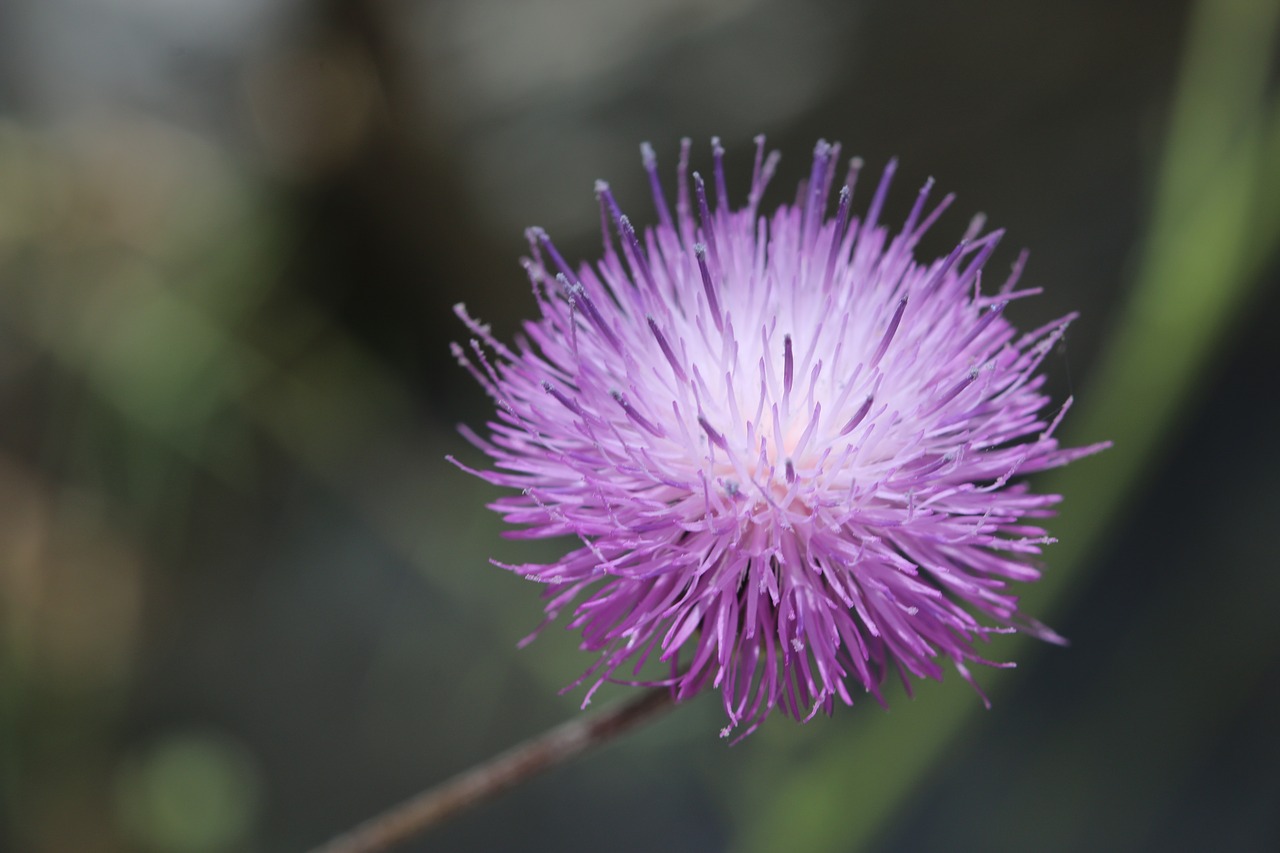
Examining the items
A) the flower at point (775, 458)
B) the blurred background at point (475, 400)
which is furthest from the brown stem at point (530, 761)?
the blurred background at point (475, 400)

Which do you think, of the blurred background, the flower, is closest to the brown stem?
the flower

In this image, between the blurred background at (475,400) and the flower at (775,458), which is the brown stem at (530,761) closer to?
the flower at (775,458)

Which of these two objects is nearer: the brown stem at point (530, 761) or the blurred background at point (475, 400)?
the brown stem at point (530, 761)

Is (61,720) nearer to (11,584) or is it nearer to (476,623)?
(11,584)

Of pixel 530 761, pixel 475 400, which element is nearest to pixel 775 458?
pixel 530 761

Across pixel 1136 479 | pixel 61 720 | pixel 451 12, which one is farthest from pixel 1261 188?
pixel 61 720

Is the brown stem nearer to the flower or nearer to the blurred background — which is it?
the flower
